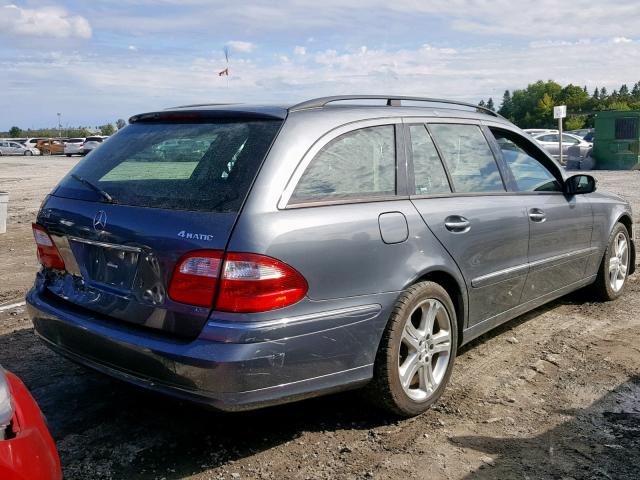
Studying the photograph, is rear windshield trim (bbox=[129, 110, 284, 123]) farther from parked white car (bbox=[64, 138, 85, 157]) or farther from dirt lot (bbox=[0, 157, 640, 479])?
parked white car (bbox=[64, 138, 85, 157])

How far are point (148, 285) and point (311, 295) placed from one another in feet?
2.44

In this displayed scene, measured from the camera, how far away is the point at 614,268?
5828mm

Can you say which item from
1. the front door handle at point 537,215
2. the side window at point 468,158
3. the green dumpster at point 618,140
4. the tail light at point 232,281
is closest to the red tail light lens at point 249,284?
the tail light at point 232,281

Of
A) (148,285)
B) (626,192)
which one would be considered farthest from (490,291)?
(626,192)

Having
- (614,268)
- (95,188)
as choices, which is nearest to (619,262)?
(614,268)

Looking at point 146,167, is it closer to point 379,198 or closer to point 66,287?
point 66,287

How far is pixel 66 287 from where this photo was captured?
3385 millimetres

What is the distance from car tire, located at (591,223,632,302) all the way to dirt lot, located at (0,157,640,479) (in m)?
1.00

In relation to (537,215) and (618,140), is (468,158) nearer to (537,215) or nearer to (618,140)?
(537,215)

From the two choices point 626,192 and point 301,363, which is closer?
point 301,363

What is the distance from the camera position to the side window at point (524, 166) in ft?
15.1

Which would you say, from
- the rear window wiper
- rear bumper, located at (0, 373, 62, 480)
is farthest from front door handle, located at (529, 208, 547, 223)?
rear bumper, located at (0, 373, 62, 480)

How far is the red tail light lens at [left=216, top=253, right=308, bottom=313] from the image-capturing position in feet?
9.13

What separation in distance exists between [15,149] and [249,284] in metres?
56.5
